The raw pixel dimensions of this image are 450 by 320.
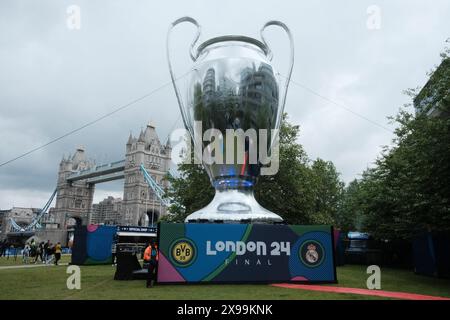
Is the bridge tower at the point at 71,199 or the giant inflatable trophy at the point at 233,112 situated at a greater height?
the bridge tower at the point at 71,199

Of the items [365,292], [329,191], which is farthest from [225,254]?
[329,191]

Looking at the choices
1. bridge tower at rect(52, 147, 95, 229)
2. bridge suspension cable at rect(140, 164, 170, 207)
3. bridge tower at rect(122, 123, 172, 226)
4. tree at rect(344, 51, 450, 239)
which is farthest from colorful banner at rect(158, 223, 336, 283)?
bridge tower at rect(52, 147, 95, 229)

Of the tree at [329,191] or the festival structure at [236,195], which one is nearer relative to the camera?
the festival structure at [236,195]

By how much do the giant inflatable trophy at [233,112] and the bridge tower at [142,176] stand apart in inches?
3383

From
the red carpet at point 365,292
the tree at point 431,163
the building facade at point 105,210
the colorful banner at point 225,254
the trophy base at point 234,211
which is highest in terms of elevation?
the building facade at point 105,210

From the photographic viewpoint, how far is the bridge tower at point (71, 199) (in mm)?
118188

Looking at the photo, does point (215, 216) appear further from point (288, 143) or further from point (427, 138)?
point (288, 143)

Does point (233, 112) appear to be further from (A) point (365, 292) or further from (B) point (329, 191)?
(B) point (329, 191)

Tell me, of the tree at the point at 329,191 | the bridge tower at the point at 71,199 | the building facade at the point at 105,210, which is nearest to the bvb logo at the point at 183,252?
the tree at the point at 329,191

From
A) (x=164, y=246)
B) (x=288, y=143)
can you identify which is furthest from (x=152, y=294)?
(x=288, y=143)

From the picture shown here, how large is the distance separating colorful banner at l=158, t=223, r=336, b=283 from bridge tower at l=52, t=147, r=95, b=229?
372 ft

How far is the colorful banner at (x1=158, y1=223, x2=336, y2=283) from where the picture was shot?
912 cm

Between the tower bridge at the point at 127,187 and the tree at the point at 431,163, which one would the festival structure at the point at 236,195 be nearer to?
the tree at the point at 431,163
